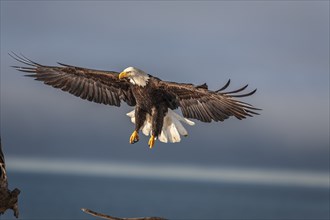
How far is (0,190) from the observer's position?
459 cm

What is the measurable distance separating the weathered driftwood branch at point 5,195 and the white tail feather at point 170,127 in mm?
3532

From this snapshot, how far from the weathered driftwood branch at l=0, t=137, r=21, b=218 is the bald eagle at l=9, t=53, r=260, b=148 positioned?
10.5ft

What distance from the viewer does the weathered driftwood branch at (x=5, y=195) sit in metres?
4.59

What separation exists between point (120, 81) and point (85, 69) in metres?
0.56

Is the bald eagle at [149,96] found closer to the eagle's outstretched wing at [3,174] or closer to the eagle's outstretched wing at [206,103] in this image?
the eagle's outstretched wing at [206,103]

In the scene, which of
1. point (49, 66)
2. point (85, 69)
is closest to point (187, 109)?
point (85, 69)

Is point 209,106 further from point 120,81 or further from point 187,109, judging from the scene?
point 120,81

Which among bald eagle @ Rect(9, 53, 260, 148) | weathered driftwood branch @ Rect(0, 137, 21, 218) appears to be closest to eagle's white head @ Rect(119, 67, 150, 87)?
bald eagle @ Rect(9, 53, 260, 148)

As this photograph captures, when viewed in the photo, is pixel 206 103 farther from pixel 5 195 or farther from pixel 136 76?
pixel 5 195

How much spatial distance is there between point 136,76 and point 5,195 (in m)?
3.41

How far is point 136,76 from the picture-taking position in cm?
774

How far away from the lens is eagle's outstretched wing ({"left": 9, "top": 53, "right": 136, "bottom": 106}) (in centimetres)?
842

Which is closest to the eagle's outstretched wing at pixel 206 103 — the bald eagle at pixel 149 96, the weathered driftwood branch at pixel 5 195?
the bald eagle at pixel 149 96

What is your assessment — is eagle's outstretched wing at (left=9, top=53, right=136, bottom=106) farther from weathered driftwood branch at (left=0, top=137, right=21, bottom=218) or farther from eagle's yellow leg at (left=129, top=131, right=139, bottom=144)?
weathered driftwood branch at (left=0, top=137, right=21, bottom=218)
